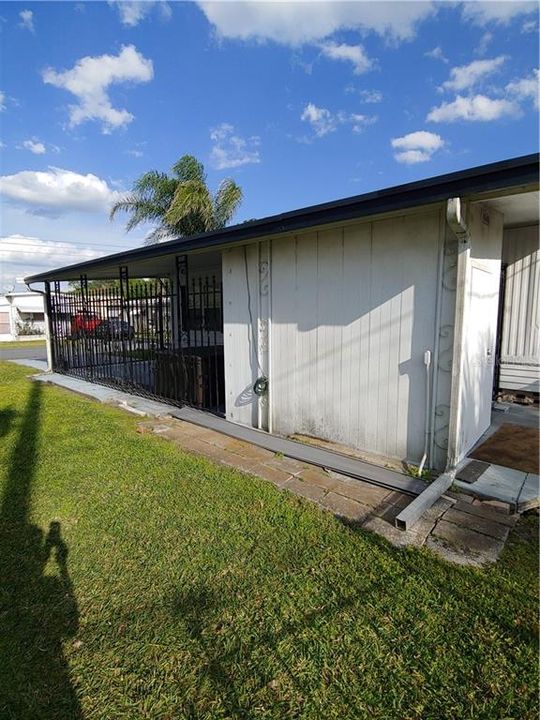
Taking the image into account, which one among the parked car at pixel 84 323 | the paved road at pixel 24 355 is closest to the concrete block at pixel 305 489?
the parked car at pixel 84 323

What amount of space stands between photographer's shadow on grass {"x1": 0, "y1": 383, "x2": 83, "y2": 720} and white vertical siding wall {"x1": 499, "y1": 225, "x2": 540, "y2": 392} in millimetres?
6642

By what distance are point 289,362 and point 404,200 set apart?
240 centimetres

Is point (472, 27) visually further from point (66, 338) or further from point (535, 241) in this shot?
point (66, 338)

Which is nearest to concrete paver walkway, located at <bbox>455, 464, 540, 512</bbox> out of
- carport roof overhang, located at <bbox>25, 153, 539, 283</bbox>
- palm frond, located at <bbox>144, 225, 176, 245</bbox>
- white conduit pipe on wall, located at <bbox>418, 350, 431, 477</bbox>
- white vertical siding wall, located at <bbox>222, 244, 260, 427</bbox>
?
white conduit pipe on wall, located at <bbox>418, 350, 431, 477</bbox>

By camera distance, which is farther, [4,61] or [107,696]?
[4,61]

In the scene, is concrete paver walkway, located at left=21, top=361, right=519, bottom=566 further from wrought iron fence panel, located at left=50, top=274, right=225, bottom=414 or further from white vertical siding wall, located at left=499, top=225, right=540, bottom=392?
white vertical siding wall, located at left=499, top=225, right=540, bottom=392

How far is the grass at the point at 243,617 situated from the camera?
1.62 metres

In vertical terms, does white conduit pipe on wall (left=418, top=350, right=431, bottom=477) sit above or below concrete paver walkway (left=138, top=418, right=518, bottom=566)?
above

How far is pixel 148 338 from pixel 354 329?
682 centimetres

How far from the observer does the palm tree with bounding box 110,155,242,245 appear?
595 inches

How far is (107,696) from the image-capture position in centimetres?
165

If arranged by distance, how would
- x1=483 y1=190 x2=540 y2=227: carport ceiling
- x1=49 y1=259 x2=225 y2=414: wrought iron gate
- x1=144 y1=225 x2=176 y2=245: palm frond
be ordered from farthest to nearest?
x1=144 y1=225 x2=176 y2=245: palm frond, x1=49 y1=259 x2=225 y2=414: wrought iron gate, x1=483 y1=190 x2=540 y2=227: carport ceiling

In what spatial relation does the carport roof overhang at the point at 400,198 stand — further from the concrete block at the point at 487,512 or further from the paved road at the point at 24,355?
the paved road at the point at 24,355

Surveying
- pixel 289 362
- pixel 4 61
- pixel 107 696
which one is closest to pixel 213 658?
pixel 107 696
